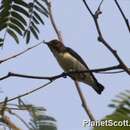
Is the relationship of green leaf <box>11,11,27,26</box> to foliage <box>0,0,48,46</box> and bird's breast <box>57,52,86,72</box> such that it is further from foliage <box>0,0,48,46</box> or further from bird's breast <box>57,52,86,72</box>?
bird's breast <box>57,52,86,72</box>

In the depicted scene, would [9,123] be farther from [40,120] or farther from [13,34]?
[13,34]

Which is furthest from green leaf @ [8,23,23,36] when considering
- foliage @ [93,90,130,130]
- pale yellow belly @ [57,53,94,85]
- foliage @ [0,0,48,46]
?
pale yellow belly @ [57,53,94,85]

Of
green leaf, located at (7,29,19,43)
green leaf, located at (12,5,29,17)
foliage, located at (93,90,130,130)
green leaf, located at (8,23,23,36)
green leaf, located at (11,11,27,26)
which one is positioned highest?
green leaf, located at (12,5,29,17)

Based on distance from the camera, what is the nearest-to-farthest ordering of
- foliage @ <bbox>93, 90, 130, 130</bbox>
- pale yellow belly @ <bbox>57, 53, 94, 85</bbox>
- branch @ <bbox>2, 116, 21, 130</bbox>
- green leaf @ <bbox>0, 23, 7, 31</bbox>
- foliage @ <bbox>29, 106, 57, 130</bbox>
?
foliage @ <bbox>93, 90, 130, 130</bbox>, branch @ <bbox>2, 116, 21, 130</bbox>, foliage @ <bbox>29, 106, 57, 130</bbox>, green leaf @ <bbox>0, 23, 7, 31</bbox>, pale yellow belly @ <bbox>57, 53, 94, 85</bbox>

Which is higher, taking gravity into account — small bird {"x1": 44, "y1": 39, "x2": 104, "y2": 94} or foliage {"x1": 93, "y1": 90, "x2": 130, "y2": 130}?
small bird {"x1": 44, "y1": 39, "x2": 104, "y2": 94}

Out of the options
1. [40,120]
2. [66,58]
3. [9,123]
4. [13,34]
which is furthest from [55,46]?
[9,123]

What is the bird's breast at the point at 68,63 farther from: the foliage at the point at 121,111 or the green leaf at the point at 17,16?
the foliage at the point at 121,111

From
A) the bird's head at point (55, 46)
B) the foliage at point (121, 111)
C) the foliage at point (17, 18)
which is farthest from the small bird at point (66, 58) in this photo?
the foliage at point (121, 111)

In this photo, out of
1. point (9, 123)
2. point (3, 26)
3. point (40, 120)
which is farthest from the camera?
point (3, 26)

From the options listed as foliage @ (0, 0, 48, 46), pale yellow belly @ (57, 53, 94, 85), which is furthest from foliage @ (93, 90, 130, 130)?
pale yellow belly @ (57, 53, 94, 85)

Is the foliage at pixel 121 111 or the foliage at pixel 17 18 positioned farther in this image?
the foliage at pixel 17 18

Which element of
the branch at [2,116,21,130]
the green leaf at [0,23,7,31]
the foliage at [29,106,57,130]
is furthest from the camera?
the green leaf at [0,23,7,31]

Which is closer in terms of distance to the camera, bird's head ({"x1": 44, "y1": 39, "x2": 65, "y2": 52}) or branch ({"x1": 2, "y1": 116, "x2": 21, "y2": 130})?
branch ({"x1": 2, "y1": 116, "x2": 21, "y2": 130})

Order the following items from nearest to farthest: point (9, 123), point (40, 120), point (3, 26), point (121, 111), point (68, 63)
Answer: point (121, 111) → point (9, 123) → point (40, 120) → point (3, 26) → point (68, 63)
